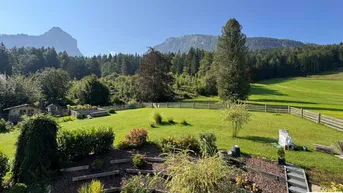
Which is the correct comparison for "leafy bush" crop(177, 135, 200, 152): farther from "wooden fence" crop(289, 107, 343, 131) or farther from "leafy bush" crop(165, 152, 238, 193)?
"wooden fence" crop(289, 107, 343, 131)

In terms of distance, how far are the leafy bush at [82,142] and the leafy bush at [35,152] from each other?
717 millimetres

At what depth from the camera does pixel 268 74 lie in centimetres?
8412

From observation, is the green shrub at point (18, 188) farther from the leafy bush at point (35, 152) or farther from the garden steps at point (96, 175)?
the garden steps at point (96, 175)

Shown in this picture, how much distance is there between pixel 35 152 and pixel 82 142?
2.00m

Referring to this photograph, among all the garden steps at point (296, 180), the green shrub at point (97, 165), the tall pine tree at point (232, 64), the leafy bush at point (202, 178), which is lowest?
the garden steps at point (296, 180)

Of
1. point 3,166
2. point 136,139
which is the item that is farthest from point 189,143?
point 3,166

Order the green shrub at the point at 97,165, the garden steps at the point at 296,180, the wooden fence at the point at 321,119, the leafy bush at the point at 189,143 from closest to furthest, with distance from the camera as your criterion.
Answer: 1. the garden steps at the point at 296,180
2. the green shrub at the point at 97,165
3. the leafy bush at the point at 189,143
4. the wooden fence at the point at 321,119

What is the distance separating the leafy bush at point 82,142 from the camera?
952 centimetres

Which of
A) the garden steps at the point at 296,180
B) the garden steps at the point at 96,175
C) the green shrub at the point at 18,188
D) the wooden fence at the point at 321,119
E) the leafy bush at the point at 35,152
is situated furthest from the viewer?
the wooden fence at the point at 321,119

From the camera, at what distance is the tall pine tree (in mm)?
32094

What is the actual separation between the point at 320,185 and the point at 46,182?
34.6 ft

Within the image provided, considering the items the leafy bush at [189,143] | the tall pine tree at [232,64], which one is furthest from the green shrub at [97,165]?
the tall pine tree at [232,64]

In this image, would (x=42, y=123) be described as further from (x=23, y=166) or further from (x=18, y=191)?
(x=18, y=191)

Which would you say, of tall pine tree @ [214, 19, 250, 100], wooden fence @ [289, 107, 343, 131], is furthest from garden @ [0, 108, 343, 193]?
tall pine tree @ [214, 19, 250, 100]
